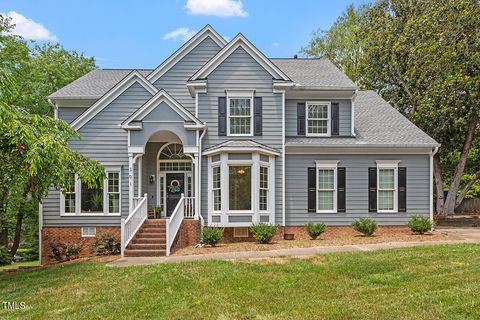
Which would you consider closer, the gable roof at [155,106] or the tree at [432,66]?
the gable roof at [155,106]

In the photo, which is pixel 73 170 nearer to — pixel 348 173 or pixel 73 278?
pixel 73 278

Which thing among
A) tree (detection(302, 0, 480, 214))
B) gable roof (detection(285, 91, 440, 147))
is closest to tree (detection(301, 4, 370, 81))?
tree (detection(302, 0, 480, 214))

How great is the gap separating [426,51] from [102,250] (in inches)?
746

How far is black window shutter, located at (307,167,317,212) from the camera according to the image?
1678cm

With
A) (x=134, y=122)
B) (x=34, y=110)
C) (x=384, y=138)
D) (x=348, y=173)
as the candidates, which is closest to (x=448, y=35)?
(x=384, y=138)

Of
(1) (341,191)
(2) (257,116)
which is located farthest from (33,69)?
(1) (341,191)

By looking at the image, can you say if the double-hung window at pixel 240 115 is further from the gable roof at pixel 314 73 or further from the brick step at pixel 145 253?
the brick step at pixel 145 253

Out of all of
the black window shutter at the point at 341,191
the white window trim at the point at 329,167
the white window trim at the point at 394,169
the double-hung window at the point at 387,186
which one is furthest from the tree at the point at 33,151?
the double-hung window at the point at 387,186

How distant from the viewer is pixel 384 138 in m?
17.2

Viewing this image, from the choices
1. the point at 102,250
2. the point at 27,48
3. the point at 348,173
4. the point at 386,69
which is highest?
the point at 27,48

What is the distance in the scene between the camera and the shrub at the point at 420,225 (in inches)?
618

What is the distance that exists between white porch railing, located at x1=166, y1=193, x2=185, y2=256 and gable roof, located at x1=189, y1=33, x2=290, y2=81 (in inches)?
200

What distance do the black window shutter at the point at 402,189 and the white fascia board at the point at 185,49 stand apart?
30.5ft

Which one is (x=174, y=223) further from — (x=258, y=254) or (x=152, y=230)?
(x=258, y=254)
